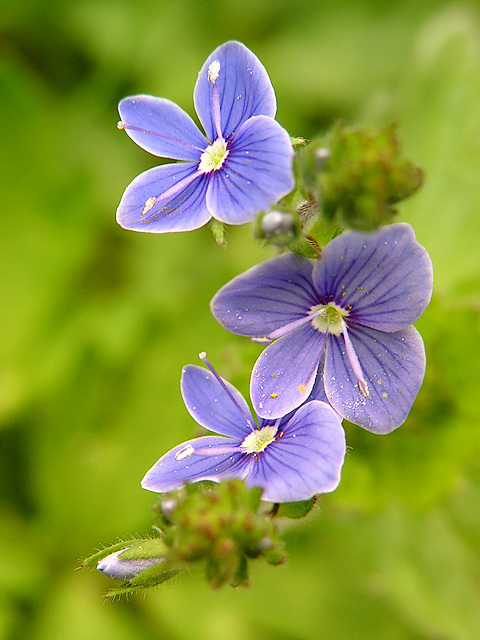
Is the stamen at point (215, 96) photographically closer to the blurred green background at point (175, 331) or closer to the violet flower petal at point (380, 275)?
the violet flower petal at point (380, 275)

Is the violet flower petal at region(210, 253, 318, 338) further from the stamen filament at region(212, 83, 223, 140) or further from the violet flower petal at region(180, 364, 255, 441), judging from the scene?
the stamen filament at region(212, 83, 223, 140)

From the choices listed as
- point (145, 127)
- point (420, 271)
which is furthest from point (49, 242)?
point (420, 271)

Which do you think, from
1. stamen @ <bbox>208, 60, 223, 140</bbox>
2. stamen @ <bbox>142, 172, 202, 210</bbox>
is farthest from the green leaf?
stamen @ <bbox>208, 60, 223, 140</bbox>

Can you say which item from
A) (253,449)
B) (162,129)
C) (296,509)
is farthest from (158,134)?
(296,509)

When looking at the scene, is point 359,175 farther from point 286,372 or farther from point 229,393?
point 229,393

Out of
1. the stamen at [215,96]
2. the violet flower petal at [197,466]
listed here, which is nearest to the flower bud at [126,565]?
the violet flower petal at [197,466]

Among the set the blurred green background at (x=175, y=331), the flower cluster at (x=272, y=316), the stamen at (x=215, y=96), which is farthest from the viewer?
the blurred green background at (x=175, y=331)
